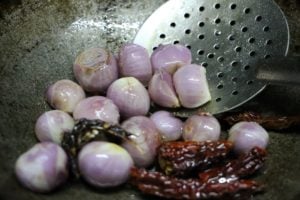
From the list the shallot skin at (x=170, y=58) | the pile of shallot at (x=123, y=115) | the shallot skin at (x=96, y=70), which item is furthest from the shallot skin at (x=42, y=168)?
the shallot skin at (x=170, y=58)

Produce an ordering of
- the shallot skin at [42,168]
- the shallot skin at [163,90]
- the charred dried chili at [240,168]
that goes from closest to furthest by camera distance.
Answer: the shallot skin at [42,168], the charred dried chili at [240,168], the shallot skin at [163,90]


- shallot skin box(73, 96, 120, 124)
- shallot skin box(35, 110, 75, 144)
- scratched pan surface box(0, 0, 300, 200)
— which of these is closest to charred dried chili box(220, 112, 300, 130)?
scratched pan surface box(0, 0, 300, 200)

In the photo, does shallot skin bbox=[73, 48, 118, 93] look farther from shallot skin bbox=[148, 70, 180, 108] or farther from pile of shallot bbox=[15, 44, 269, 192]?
shallot skin bbox=[148, 70, 180, 108]

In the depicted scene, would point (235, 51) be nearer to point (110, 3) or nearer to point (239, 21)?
point (239, 21)

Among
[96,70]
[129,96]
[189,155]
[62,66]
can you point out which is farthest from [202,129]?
[62,66]

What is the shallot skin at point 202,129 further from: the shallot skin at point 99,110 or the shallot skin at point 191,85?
the shallot skin at point 99,110

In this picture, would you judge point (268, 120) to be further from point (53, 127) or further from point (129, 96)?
point (53, 127)
